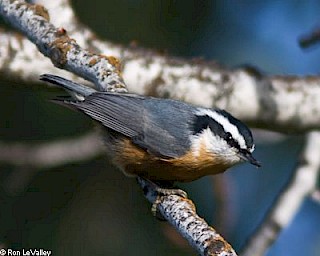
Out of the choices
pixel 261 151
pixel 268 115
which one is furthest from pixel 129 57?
pixel 261 151

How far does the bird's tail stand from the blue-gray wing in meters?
0.06

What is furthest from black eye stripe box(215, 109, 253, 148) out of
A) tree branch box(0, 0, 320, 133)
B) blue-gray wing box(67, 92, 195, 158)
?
tree branch box(0, 0, 320, 133)

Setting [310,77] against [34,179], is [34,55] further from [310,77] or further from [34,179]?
[34,179]

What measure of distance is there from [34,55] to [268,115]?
0.91 m

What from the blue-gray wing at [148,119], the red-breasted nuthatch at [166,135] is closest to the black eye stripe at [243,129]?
the red-breasted nuthatch at [166,135]

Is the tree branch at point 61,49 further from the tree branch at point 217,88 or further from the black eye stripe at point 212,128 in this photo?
the black eye stripe at point 212,128

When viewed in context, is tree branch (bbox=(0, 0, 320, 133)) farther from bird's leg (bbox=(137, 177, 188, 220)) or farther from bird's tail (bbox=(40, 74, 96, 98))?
bird's leg (bbox=(137, 177, 188, 220))

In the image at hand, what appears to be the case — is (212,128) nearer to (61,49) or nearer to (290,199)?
(290,199)

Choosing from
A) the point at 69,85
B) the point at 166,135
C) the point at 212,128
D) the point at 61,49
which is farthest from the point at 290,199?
the point at 61,49

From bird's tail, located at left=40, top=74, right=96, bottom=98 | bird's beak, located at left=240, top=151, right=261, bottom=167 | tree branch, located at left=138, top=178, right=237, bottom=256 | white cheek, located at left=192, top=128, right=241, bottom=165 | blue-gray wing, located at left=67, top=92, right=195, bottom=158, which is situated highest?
bird's tail, located at left=40, top=74, right=96, bottom=98

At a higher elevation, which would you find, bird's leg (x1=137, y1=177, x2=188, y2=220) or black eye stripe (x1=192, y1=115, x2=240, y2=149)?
Result: black eye stripe (x1=192, y1=115, x2=240, y2=149)

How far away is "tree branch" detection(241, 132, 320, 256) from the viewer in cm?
295

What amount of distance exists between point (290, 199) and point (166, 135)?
53 cm

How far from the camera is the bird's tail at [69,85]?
2.91 meters
